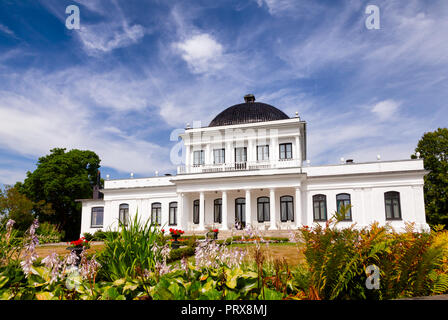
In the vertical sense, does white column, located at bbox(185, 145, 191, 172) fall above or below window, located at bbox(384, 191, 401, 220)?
above

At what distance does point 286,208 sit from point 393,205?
28.3ft

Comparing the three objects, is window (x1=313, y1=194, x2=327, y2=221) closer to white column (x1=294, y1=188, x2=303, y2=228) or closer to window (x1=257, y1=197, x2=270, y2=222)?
white column (x1=294, y1=188, x2=303, y2=228)

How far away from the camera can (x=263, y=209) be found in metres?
28.3

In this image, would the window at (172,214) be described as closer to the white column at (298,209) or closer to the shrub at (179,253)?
the white column at (298,209)

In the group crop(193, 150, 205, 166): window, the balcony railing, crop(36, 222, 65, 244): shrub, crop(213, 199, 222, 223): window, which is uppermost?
crop(193, 150, 205, 166): window

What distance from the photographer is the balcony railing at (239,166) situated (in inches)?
1100

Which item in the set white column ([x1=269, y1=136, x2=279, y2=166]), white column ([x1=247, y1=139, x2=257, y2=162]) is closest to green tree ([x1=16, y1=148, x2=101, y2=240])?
white column ([x1=247, y1=139, x2=257, y2=162])

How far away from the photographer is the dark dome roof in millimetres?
30867

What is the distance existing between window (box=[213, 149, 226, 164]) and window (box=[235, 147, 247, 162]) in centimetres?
135

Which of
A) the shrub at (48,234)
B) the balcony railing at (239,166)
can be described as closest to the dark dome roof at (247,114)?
the balcony railing at (239,166)

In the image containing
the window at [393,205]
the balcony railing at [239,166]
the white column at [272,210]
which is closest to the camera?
the window at [393,205]

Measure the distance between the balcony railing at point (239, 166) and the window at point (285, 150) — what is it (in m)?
0.78
